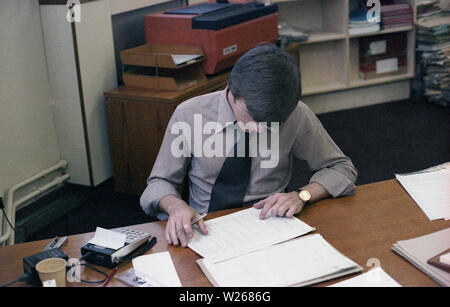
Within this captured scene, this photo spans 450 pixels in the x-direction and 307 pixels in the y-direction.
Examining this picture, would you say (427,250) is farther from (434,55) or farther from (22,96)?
(434,55)

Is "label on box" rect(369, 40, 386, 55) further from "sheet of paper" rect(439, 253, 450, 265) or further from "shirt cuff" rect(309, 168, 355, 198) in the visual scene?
"sheet of paper" rect(439, 253, 450, 265)

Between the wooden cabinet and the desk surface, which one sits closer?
the desk surface

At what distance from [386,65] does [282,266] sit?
3.64 metres

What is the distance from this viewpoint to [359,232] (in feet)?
4.45

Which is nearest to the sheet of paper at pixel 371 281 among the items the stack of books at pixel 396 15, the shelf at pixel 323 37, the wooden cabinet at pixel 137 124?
the wooden cabinet at pixel 137 124

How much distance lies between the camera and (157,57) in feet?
9.43

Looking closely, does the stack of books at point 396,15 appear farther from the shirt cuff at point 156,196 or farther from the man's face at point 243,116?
the shirt cuff at point 156,196

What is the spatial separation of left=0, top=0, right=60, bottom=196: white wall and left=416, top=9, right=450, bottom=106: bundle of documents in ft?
9.57

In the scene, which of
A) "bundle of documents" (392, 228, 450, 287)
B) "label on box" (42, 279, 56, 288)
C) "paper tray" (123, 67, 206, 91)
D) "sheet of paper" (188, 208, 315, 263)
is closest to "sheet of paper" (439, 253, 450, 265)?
"bundle of documents" (392, 228, 450, 287)

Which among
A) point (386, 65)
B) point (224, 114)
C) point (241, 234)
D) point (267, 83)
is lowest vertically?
point (386, 65)

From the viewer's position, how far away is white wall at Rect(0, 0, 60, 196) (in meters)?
2.65

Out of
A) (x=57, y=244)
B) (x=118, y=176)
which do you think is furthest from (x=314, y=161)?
(x=118, y=176)

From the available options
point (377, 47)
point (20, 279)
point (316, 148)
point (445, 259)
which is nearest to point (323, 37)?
point (377, 47)

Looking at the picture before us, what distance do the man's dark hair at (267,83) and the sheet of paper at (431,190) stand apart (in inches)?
17.5
